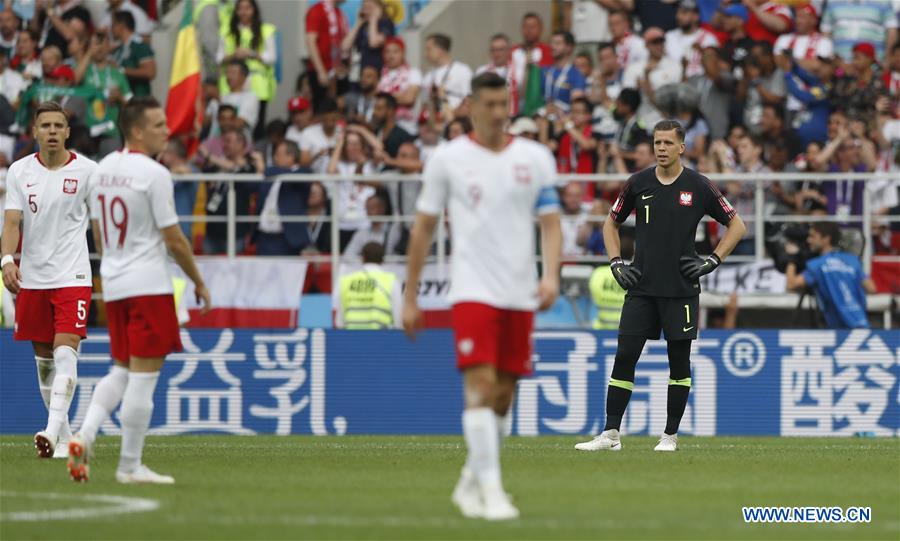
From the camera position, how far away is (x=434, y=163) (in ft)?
29.7

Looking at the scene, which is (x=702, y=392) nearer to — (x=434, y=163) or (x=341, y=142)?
(x=341, y=142)

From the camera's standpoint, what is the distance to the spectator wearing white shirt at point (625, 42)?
2253 centimetres

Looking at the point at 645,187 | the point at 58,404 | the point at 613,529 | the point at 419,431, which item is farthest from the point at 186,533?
the point at 419,431

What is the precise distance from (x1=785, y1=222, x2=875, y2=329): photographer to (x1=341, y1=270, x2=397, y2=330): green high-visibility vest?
459cm

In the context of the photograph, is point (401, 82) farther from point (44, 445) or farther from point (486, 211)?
point (486, 211)

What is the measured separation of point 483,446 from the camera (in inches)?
342

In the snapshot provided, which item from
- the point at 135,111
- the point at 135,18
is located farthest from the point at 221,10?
the point at 135,111

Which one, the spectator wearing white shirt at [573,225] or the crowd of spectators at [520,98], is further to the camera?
the crowd of spectators at [520,98]

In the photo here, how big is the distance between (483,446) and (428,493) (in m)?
1.42

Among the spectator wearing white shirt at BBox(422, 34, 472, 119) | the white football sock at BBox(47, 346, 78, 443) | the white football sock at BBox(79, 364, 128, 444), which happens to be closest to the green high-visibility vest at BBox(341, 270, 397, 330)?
the spectator wearing white shirt at BBox(422, 34, 472, 119)

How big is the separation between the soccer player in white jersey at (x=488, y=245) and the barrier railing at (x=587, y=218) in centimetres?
1028

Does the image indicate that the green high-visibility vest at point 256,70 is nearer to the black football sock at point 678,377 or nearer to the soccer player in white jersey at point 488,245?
the black football sock at point 678,377

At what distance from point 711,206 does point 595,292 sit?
5.32m

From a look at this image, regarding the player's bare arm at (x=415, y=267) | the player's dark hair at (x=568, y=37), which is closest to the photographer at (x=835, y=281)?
the player's dark hair at (x=568, y=37)
